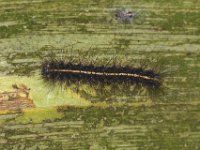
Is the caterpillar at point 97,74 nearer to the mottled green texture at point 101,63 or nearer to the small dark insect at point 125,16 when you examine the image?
the mottled green texture at point 101,63

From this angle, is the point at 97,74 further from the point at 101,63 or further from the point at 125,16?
the point at 125,16

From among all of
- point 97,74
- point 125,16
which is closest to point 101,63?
point 97,74

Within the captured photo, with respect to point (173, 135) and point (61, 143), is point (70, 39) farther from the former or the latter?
point (173, 135)

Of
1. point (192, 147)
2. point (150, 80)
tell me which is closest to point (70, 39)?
point (150, 80)

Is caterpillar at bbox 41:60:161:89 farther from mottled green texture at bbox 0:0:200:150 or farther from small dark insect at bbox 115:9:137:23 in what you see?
small dark insect at bbox 115:9:137:23

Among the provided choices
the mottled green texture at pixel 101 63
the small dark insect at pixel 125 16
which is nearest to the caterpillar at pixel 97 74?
the mottled green texture at pixel 101 63

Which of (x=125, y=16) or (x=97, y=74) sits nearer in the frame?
(x=97, y=74)
